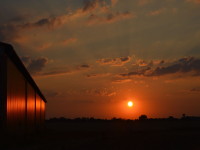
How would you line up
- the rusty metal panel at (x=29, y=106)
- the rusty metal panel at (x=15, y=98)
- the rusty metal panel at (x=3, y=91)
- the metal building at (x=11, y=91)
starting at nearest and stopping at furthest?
the rusty metal panel at (x=3, y=91) < the metal building at (x=11, y=91) < the rusty metal panel at (x=15, y=98) < the rusty metal panel at (x=29, y=106)

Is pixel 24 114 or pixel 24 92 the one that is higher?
pixel 24 92

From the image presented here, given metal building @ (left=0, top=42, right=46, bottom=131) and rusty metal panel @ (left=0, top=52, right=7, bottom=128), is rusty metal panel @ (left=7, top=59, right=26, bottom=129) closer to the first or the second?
metal building @ (left=0, top=42, right=46, bottom=131)

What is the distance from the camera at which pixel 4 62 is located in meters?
22.4

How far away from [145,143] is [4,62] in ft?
40.2

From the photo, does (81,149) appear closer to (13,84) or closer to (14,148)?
(14,148)

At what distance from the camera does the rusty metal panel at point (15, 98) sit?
23.7m

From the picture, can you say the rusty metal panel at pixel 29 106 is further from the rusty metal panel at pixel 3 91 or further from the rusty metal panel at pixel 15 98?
the rusty metal panel at pixel 3 91

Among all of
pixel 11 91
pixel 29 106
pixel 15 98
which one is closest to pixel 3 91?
pixel 11 91

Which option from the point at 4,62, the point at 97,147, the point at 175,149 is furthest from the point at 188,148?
the point at 4,62

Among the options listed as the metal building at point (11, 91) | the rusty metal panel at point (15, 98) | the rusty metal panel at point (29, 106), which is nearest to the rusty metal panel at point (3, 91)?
the metal building at point (11, 91)

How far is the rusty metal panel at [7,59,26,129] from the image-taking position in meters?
23.7

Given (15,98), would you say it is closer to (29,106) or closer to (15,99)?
(15,99)

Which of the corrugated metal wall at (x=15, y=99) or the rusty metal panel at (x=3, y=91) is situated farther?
the corrugated metal wall at (x=15, y=99)

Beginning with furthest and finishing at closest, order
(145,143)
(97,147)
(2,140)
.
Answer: (145,143)
(97,147)
(2,140)
